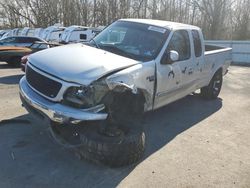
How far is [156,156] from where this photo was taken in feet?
16.7

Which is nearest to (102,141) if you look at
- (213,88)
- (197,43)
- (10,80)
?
(197,43)

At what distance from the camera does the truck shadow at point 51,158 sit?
13.8 ft

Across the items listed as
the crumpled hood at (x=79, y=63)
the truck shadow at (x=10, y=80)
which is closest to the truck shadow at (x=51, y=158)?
the crumpled hood at (x=79, y=63)

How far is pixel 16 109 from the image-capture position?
7.05 m

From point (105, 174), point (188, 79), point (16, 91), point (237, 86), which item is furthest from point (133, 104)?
point (237, 86)

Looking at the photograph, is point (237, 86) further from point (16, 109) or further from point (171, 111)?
point (16, 109)

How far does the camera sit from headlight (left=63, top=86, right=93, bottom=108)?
4.46 meters

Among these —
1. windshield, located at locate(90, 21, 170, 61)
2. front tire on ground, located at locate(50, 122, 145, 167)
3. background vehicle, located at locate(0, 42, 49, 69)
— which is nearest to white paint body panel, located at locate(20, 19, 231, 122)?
windshield, located at locate(90, 21, 170, 61)

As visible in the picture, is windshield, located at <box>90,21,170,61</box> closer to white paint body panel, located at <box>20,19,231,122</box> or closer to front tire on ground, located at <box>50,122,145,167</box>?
white paint body panel, located at <box>20,19,231,122</box>

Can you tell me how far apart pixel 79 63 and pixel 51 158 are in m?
1.38

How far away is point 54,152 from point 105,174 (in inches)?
37.3

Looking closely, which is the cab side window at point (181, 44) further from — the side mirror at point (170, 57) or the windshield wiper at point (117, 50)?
the windshield wiper at point (117, 50)

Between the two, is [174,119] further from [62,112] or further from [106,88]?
[62,112]

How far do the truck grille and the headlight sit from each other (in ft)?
0.55
